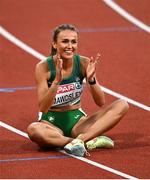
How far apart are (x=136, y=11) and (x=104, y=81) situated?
221 cm

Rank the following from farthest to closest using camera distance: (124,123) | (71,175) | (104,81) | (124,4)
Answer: (124,4), (104,81), (124,123), (71,175)

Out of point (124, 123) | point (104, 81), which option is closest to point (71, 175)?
point (124, 123)

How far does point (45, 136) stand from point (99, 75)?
7.14 ft

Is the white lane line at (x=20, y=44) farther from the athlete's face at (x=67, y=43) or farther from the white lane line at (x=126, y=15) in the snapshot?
the athlete's face at (x=67, y=43)

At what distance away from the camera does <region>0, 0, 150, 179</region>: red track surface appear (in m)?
6.15

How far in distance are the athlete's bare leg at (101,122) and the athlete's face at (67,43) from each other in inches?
23.2

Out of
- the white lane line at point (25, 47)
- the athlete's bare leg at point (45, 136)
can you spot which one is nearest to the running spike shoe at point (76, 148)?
the athlete's bare leg at point (45, 136)

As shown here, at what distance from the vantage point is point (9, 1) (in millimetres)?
10523

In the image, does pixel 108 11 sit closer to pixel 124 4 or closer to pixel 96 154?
pixel 124 4

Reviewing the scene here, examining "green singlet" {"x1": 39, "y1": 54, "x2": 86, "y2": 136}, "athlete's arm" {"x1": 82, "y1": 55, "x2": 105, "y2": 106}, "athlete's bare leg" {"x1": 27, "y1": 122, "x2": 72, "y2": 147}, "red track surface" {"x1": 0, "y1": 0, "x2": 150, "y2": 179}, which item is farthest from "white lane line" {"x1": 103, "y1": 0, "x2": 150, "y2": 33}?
"athlete's bare leg" {"x1": 27, "y1": 122, "x2": 72, "y2": 147}

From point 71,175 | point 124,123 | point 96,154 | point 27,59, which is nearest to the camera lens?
point 71,175

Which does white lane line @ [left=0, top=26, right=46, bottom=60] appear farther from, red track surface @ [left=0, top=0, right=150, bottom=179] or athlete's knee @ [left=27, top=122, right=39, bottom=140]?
athlete's knee @ [left=27, top=122, right=39, bottom=140]

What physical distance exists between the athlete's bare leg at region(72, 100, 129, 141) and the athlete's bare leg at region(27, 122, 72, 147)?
16cm

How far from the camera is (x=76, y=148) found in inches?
248
